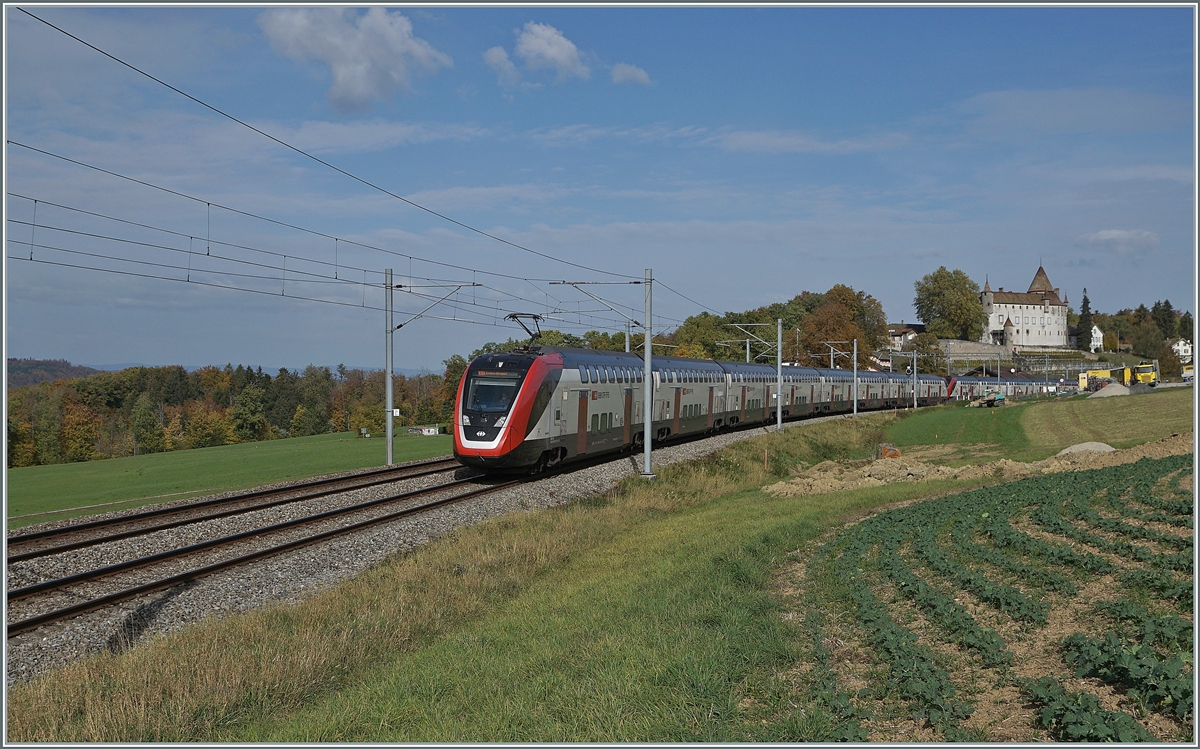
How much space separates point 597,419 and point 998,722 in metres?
25.1

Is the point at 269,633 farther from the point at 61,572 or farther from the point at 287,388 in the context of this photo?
the point at 287,388

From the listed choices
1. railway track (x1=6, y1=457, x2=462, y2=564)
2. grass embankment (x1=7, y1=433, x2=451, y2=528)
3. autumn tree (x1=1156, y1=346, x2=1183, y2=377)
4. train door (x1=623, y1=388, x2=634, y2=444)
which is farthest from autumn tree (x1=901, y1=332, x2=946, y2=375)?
railway track (x1=6, y1=457, x2=462, y2=564)

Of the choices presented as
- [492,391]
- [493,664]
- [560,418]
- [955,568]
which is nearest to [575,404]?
[560,418]

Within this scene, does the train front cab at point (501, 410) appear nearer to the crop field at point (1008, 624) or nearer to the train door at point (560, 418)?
the train door at point (560, 418)

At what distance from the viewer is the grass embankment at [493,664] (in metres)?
7.44

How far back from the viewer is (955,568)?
11.3 m

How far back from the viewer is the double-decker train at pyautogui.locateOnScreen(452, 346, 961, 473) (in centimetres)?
2598

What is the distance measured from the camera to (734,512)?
2148 cm

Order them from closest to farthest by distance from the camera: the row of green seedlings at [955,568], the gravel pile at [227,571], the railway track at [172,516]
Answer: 1. the row of green seedlings at [955,568]
2. the gravel pile at [227,571]
3. the railway track at [172,516]

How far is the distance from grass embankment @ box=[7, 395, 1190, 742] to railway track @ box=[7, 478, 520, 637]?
104 inches

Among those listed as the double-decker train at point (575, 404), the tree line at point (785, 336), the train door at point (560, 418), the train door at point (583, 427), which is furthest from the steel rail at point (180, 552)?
the tree line at point (785, 336)

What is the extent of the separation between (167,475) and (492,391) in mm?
17755

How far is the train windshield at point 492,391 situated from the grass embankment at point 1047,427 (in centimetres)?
2166

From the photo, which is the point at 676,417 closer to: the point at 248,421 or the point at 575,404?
the point at 575,404
